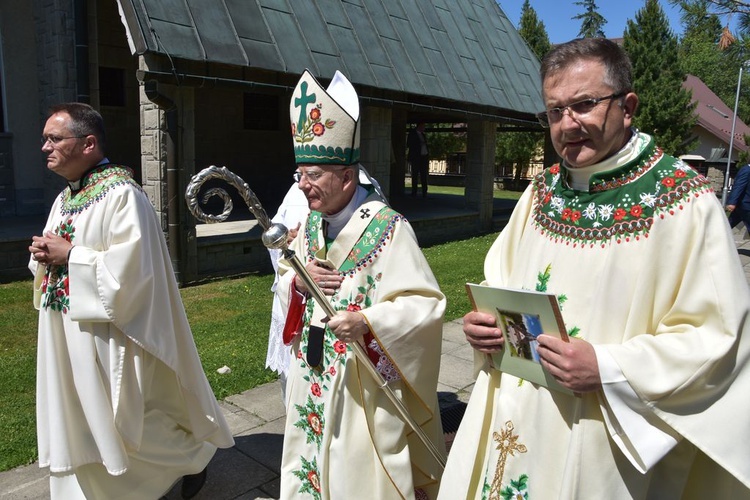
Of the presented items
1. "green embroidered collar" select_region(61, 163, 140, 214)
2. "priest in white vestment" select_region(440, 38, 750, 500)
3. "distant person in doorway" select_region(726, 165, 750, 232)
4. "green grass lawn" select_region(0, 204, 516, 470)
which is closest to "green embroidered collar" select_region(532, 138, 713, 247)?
"priest in white vestment" select_region(440, 38, 750, 500)

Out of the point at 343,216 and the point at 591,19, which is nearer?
A: the point at 343,216

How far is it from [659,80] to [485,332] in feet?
89.2

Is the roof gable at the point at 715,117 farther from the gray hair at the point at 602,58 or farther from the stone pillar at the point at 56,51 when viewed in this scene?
the gray hair at the point at 602,58

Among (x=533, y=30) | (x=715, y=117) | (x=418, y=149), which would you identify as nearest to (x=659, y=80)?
(x=533, y=30)

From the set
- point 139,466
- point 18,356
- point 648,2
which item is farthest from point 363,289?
point 648,2

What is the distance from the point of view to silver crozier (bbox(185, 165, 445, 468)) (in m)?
2.33

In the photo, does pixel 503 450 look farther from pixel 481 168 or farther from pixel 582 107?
pixel 481 168

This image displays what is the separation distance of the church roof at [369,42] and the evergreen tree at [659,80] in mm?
11799

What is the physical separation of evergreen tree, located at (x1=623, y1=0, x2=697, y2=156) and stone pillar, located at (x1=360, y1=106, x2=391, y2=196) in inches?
717

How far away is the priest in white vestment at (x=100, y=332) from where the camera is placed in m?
2.98

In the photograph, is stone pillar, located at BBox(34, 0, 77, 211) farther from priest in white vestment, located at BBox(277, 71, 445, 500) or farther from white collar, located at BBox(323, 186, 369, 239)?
white collar, located at BBox(323, 186, 369, 239)

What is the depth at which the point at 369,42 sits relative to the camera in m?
10.9

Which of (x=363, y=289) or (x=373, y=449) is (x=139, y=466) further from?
(x=363, y=289)

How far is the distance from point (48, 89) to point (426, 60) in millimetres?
6717
